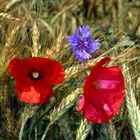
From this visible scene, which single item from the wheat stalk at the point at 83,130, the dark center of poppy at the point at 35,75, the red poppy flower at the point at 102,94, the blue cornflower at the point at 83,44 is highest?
the blue cornflower at the point at 83,44

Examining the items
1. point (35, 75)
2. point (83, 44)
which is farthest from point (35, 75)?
point (83, 44)

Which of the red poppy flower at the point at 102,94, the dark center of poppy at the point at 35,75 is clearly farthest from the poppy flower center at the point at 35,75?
the red poppy flower at the point at 102,94

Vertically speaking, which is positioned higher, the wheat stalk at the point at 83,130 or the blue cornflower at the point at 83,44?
the blue cornflower at the point at 83,44

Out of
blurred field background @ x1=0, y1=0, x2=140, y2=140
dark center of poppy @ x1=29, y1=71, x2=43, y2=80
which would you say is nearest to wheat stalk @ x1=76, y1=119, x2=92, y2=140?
blurred field background @ x1=0, y1=0, x2=140, y2=140

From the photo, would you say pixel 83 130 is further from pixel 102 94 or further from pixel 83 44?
pixel 83 44

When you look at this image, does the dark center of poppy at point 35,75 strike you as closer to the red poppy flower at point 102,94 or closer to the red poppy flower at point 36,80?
the red poppy flower at point 36,80

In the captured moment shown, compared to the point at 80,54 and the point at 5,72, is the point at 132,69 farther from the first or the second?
the point at 5,72

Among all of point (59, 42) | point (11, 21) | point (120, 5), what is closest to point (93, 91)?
point (59, 42)
